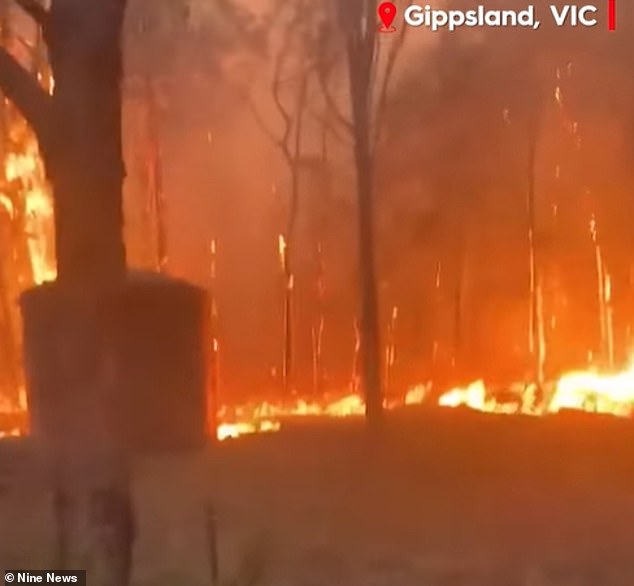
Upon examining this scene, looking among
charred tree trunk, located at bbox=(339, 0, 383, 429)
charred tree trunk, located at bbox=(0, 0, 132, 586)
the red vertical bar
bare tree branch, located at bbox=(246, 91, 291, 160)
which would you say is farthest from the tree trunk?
the red vertical bar

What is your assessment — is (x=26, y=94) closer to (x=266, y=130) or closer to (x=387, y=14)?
(x=266, y=130)

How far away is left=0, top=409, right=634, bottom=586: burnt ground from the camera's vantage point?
4.38 ft

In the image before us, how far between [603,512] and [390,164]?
0.44 metres

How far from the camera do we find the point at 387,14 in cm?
134

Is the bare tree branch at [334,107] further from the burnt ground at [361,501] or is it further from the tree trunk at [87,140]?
the burnt ground at [361,501]

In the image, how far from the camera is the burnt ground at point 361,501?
4.38 ft

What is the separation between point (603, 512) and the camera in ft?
4.35

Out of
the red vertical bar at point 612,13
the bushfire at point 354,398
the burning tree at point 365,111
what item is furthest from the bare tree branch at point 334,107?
the red vertical bar at point 612,13

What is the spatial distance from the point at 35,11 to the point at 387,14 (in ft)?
1.27

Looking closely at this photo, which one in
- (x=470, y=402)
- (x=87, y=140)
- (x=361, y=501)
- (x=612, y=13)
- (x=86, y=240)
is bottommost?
(x=361, y=501)

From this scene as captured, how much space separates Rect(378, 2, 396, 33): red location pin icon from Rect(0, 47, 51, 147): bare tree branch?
0.37m

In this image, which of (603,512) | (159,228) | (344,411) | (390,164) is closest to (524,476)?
(603,512)

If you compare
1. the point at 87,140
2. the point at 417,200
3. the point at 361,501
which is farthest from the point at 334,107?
the point at 361,501

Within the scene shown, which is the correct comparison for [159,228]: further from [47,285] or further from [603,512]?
[603,512]
